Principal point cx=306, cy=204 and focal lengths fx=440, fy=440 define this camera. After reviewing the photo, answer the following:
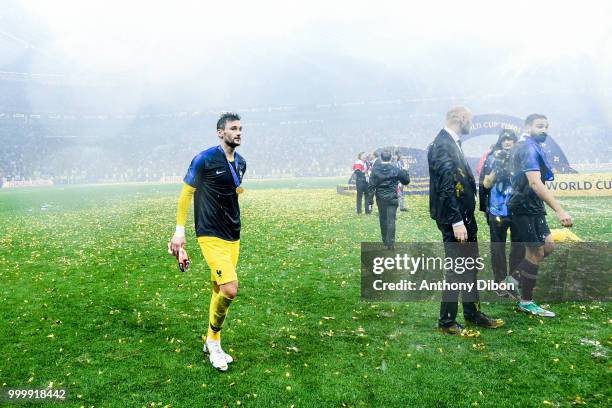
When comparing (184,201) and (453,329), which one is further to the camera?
(453,329)

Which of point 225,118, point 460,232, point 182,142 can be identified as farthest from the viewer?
point 182,142

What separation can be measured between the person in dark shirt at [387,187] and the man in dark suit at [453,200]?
4455mm

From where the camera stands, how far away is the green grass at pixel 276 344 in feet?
13.1

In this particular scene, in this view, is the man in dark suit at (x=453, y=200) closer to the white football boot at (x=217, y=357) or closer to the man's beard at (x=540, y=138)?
the man's beard at (x=540, y=138)

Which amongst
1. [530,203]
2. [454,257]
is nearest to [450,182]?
[454,257]

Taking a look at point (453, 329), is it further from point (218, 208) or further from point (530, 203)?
point (218, 208)

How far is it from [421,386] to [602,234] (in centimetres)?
956

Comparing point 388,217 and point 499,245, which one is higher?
point 388,217

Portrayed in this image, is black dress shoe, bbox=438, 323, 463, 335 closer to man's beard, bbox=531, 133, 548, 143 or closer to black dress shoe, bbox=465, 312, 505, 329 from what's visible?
black dress shoe, bbox=465, 312, 505, 329

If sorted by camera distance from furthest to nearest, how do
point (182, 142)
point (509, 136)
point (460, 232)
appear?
1. point (182, 142)
2. point (509, 136)
3. point (460, 232)

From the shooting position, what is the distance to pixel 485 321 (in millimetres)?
5359

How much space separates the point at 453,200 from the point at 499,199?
1.93 meters

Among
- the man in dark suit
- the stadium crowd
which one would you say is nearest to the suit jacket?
the man in dark suit

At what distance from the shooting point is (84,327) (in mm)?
5836
